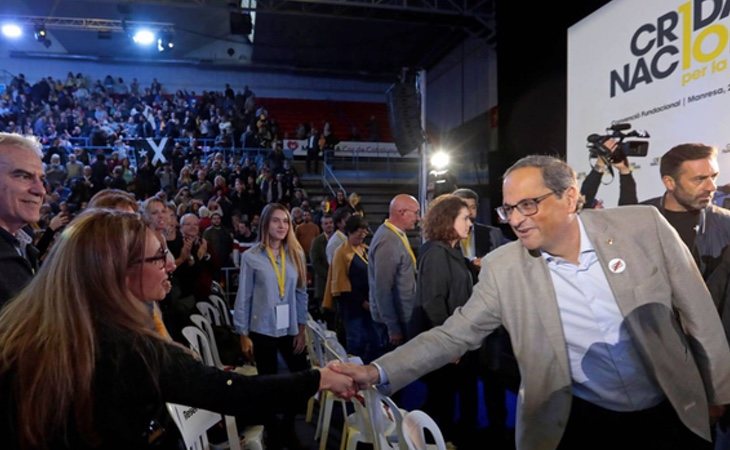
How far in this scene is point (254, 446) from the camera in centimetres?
273

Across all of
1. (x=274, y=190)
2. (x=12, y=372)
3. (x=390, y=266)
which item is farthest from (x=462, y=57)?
(x=12, y=372)

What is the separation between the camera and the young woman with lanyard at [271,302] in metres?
3.60

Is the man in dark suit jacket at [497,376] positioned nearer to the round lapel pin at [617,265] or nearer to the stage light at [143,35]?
the round lapel pin at [617,265]

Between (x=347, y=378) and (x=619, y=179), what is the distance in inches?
153

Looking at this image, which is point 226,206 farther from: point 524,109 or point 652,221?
point 652,221

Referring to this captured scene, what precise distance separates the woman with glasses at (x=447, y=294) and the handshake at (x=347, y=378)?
4.59 feet

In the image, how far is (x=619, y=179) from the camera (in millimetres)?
4766

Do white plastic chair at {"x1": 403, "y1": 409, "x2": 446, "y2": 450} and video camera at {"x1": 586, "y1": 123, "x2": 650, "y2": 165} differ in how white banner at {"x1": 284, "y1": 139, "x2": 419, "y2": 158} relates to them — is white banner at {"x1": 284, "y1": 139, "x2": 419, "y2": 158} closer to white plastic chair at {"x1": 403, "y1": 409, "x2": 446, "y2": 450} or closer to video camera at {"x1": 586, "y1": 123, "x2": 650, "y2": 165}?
video camera at {"x1": 586, "y1": 123, "x2": 650, "y2": 165}

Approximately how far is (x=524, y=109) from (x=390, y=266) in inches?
151

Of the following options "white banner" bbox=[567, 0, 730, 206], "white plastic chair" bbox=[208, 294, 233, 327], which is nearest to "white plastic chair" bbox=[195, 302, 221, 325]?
"white plastic chair" bbox=[208, 294, 233, 327]

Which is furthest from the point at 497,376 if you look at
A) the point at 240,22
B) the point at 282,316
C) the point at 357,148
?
the point at 357,148

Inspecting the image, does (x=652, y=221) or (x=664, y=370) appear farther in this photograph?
(x=652, y=221)

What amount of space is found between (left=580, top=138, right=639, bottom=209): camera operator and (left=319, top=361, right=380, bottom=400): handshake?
359 cm

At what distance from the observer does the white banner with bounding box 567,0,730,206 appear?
3.79m
